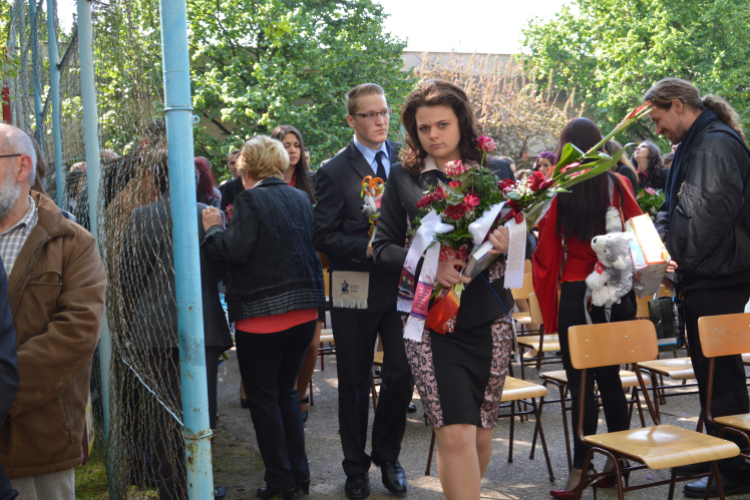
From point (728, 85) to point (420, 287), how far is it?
28.5 metres

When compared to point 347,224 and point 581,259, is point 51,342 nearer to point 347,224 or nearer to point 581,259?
point 347,224

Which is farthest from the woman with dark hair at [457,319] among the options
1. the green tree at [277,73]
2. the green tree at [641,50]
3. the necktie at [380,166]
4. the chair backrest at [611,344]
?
the green tree at [641,50]

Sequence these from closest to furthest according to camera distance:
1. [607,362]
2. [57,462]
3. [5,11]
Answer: [57,462], [607,362], [5,11]

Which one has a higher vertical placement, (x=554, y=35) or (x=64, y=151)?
(x=554, y=35)

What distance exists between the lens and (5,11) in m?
→ 5.91

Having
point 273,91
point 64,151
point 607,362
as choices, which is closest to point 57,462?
point 607,362

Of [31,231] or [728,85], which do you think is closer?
[31,231]

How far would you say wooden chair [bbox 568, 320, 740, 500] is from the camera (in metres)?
3.10

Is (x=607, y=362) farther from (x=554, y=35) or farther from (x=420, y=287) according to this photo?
(x=554, y=35)

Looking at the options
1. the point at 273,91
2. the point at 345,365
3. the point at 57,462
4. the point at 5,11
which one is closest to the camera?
the point at 57,462

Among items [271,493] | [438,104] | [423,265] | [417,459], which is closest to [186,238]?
[423,265]

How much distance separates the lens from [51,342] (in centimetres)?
237

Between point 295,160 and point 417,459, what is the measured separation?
2579 mm

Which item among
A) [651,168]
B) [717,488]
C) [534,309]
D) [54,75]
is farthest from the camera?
[651,168]
